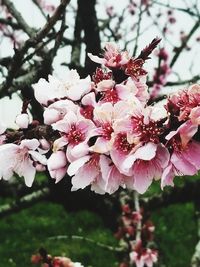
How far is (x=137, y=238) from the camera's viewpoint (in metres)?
4.08

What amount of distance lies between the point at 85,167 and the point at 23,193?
3417 millimetres

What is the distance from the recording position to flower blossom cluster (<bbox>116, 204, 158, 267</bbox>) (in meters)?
3.90

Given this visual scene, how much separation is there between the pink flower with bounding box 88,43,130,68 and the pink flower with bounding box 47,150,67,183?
1.09ft

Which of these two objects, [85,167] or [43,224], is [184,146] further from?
[43,224]

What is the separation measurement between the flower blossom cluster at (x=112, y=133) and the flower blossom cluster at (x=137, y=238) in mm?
2585

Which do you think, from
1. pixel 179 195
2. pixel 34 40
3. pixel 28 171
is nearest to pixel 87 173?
pixel 28 171

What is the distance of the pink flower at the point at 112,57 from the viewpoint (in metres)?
1.53

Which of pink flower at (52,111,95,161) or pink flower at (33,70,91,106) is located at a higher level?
pink flower at (33,70,91,106)

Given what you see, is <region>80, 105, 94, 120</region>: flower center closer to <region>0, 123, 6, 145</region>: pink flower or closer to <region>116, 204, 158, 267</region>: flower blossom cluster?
<region>0, 123, 6, 145</region>: pink flower

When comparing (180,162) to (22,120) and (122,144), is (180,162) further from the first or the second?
(22,120)

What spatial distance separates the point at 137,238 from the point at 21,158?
2763mm

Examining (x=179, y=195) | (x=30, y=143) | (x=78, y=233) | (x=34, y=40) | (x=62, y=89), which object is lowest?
(x=78, y=233)

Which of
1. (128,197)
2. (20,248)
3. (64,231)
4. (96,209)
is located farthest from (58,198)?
(64,231)

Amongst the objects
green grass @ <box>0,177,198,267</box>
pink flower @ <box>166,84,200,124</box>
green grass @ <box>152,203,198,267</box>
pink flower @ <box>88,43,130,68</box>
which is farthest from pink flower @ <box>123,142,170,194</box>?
green grass @ <box>152,203,198,267</box>
